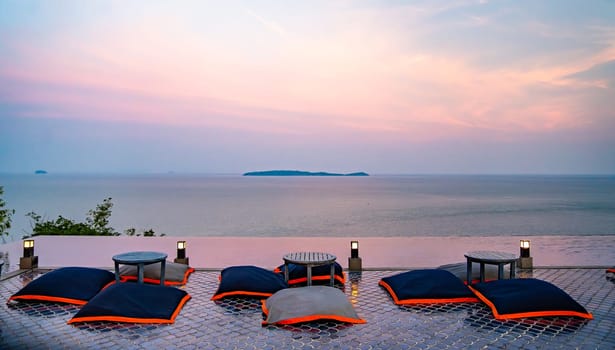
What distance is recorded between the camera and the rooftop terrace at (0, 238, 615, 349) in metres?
2.68

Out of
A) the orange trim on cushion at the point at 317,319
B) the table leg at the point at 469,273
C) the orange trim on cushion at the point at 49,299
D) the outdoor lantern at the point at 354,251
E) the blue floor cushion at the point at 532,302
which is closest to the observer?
the orange trim on cushion at the point at 317,319

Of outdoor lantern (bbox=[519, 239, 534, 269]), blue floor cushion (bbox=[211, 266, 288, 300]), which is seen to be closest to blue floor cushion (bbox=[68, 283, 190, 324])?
blue floor cushion (bbox=[211, 266, 288, 300])

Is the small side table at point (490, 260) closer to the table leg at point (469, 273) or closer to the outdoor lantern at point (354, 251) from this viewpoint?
the table leg at point (469, 273)

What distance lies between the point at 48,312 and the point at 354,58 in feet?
25.9

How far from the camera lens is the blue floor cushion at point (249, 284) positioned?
3713 mm

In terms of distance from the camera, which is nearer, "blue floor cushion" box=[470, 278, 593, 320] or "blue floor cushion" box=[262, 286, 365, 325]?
"blue floor cushion" box=[262, 286, 365, 325]

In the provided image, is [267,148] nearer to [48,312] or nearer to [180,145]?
[180,145]

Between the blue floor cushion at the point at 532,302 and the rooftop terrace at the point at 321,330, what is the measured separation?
0.22 ft

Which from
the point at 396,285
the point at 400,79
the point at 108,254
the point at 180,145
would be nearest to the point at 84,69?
the point at 108,254

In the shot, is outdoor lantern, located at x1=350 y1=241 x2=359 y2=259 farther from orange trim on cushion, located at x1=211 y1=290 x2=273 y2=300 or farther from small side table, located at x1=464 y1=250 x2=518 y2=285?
orange trim on cushion, located at x1=211 y1=290 x2=273 y2=300

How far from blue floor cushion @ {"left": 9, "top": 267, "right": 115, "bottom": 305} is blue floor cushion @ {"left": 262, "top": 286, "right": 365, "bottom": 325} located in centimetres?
152

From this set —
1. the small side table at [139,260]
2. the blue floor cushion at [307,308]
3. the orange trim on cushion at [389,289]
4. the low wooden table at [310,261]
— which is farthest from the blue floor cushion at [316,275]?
the small side table at [139,260]

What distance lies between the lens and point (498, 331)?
2.91m

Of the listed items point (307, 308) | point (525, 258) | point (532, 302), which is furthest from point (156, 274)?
point (525, 258)
